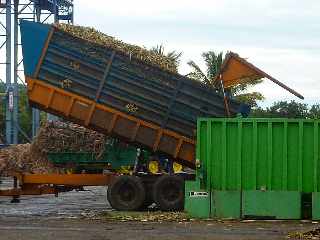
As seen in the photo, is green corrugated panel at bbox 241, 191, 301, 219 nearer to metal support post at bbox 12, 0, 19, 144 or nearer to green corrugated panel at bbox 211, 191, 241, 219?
green corrugated panel at bbox 211, 191, 241, 219

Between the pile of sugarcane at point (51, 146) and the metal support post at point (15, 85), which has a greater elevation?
the metal support post at point (15, 85)

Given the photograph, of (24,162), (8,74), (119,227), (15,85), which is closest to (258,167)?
(119,227)

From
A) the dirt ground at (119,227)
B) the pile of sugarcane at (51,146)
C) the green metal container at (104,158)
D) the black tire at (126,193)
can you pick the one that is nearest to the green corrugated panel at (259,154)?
the dirt ground at (119,227)

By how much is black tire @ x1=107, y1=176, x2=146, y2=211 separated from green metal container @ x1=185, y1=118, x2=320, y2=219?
2095 millimetres

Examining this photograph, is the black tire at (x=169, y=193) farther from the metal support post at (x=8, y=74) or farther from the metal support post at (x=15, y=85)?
the metal support post at (x=15, y=85)

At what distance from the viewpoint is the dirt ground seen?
1192 centimetres

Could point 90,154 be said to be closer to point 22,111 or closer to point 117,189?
point 117,189

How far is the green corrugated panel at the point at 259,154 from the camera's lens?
14.4m

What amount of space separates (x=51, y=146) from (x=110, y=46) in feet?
Answer: 14.0

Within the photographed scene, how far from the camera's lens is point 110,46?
53.6ft

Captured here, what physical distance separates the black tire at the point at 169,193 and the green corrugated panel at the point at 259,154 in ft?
5.92

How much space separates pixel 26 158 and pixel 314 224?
9318mm

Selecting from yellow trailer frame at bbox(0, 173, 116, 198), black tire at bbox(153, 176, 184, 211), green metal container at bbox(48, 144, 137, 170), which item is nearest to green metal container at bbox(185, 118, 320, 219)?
black tire at bbox(153, 176, 184, 211)

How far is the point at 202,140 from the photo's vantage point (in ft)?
48.8
